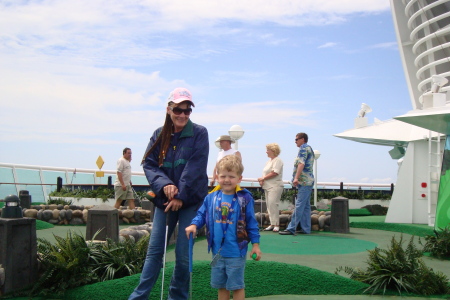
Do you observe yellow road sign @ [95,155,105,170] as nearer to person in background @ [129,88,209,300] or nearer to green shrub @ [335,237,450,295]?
green shrub @ [335,237,450,295]

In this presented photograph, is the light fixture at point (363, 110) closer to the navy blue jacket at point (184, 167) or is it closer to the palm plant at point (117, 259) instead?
the palm plant at point (117, 259)

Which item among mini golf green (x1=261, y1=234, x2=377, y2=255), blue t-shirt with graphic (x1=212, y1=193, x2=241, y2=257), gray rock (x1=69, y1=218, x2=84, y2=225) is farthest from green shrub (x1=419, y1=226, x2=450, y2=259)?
gray rock (x1=69, y1=218, x2=84, y2=225)

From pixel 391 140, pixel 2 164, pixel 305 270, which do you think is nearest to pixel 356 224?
pixel 391 140

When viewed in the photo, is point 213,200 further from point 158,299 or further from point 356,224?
point 356,224

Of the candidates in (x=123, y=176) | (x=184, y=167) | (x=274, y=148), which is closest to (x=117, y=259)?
(x=184, y=167)

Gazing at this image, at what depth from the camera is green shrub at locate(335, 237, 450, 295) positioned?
5367 mm

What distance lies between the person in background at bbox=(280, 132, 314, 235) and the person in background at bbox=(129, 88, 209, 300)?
5597mm

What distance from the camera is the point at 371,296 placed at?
208 inches

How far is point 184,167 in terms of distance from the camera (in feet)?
14.3

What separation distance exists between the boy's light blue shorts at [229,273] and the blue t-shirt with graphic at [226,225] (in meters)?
Answer: 0.05

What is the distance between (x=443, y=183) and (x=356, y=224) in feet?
13.2

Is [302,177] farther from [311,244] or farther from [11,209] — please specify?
[11,209]

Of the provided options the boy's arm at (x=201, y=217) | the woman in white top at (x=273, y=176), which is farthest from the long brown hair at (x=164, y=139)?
A: the woman in white top at (x=273, y=176)

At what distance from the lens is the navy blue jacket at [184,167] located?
13.8 feet
